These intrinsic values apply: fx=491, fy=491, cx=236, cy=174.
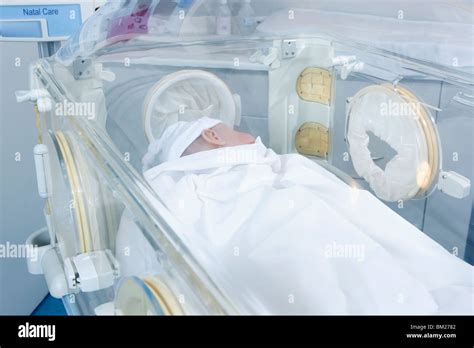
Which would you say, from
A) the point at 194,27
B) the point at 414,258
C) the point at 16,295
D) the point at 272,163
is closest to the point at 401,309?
the point at 414,258

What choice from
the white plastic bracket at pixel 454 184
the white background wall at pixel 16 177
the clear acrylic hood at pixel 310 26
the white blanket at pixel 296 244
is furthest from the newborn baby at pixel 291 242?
the white background wall at pixel 16 177

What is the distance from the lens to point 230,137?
1.48 m

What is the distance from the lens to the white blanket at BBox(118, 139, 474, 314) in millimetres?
887

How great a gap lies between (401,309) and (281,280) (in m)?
0.22

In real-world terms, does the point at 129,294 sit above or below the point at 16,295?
above

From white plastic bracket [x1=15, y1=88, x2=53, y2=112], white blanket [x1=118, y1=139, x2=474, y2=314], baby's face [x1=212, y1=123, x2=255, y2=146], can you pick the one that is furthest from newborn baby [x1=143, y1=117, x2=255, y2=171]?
white plastic bracket [x1=15, y1=88, x2=53, y2=112]

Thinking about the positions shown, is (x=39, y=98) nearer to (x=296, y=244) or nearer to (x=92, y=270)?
(x=92, y=270)

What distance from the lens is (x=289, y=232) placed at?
1.02m

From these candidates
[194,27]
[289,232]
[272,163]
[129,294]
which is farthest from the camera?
[194,27]

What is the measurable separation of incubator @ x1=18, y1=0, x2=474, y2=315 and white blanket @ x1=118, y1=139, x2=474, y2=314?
114 millimetres

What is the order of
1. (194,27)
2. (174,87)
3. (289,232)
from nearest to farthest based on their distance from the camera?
1. (289,232)
2. (174,87)
3. (194,27)

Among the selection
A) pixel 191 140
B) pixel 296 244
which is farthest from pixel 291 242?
pixel 191 140

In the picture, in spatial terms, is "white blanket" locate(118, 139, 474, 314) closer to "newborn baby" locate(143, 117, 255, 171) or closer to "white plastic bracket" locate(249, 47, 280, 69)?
"newborn baby" locate(143, 117, 255, 171)
